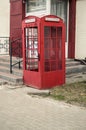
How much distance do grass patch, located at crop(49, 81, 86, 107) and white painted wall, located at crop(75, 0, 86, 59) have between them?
12.0 ft

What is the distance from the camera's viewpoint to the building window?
14.9 metres

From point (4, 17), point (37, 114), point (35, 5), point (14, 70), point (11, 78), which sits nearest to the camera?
point (37, 114)

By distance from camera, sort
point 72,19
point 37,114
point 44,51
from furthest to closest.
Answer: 1. point 72,19
2. point 44,51
3. point 37,114

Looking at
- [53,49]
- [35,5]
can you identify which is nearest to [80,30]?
[35,5]

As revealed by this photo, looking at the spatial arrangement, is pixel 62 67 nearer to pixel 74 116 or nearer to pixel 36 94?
pixel 36 94

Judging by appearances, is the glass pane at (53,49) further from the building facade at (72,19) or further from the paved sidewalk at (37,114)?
the building facade at (72,19)

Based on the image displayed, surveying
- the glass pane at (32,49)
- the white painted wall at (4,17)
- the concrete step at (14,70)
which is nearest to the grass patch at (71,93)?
the glass pane at (32,49)

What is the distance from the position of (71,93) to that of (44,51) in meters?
1.67

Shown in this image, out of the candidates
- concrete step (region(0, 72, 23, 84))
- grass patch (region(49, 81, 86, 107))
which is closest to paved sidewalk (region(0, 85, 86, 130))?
grass patch (region(49, 81, 86, 107))

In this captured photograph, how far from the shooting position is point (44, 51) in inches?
416

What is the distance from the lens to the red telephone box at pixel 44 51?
1045 cm

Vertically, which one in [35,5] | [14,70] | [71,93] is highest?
[35,5]

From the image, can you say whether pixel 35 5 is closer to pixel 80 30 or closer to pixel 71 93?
pixel 80 30

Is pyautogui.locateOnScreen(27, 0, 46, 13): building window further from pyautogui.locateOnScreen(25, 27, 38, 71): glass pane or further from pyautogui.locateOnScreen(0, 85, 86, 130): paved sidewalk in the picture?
pyautogui.locateOnScreen(0, 85, 86, 130): paved sidewalk
